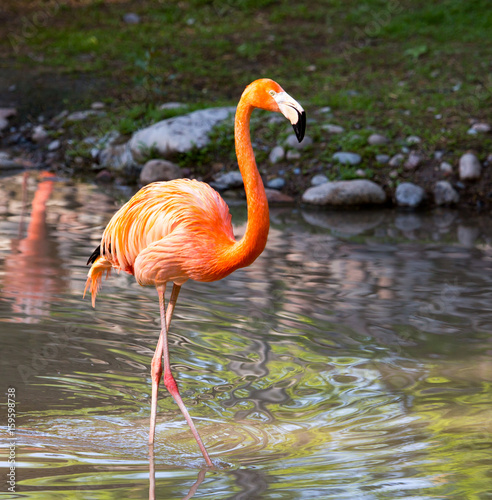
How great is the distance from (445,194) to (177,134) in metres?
3.29

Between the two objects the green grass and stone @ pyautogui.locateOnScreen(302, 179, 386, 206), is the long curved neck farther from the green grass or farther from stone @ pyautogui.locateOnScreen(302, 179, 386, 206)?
the green grass

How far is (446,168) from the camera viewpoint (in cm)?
919

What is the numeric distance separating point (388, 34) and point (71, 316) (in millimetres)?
9674

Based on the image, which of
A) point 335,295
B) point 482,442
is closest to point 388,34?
point 335,295

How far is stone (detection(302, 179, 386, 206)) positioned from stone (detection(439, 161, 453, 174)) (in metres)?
0.78

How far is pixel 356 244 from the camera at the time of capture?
24.6 feet

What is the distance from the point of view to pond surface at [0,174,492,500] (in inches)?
134

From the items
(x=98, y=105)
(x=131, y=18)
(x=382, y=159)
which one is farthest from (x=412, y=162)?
(x=131, y=18)

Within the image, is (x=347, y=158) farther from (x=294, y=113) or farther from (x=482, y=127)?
(x=294, y=113)

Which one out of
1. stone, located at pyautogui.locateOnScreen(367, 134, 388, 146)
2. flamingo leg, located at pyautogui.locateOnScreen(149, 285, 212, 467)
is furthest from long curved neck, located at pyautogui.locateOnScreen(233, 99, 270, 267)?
stone, located at pyautogui.locateOnScreen(367, 134, 388, 146)

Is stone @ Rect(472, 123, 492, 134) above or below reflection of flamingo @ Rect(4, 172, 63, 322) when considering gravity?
above

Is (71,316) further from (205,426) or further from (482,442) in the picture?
(482,442)

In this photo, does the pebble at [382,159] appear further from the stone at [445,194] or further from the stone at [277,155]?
the stone at [277,155]

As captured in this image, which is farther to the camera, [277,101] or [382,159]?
[382,159]
